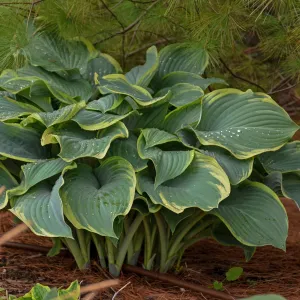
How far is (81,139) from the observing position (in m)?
2.29

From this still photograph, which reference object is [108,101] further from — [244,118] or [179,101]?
[244,118]

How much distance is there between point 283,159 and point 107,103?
734mm

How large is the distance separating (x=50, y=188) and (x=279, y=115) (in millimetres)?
907

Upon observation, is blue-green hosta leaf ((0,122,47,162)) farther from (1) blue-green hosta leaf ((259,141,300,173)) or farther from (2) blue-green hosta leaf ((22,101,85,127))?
(1) blue-green hosta leaf ((259,141,300,173))

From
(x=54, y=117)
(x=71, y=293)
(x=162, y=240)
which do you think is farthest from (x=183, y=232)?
(x=71, y=293)

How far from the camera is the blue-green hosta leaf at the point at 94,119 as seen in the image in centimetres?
227

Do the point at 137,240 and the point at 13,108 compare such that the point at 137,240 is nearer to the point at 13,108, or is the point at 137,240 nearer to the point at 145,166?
the point at 145,166

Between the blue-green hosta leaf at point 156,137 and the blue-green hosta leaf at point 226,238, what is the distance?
1.45 ft

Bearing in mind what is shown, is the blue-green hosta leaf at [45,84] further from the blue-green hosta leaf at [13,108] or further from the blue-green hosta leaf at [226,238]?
the blue-green hosta leaf at [226,238]

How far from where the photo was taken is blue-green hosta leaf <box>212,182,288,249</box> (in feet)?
7.32

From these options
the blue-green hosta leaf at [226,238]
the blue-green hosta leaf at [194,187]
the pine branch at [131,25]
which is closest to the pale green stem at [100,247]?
the blue-green hosta leaf at [194,187]

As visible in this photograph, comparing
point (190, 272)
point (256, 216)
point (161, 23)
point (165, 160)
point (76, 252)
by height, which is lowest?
point (190, 272)

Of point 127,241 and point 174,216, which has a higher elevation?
point 174,216

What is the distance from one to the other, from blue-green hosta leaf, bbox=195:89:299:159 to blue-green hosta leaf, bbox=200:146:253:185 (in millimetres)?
40
